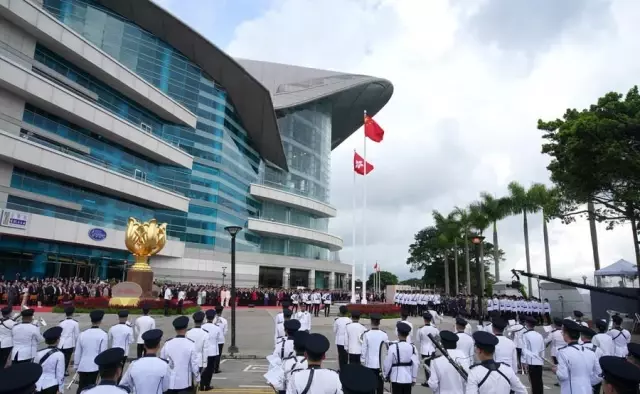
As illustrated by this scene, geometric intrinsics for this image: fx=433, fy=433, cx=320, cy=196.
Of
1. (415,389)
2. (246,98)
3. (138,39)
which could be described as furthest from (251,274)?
(415,389)

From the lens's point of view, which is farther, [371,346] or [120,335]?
[120,335]

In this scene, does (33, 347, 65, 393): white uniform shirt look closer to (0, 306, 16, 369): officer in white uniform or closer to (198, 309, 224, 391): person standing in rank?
(198, 309, 224, 391): person standing in rank

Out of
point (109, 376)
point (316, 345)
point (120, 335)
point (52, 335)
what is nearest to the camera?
point (109, 376)

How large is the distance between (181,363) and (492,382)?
453cm

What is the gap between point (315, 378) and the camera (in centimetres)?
420

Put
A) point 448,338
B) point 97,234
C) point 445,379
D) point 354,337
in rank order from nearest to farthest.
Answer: point 445,379 → point 448,338 → point 354,337 → point 97,234

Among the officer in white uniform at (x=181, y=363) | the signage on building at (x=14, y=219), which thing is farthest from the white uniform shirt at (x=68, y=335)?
the signage on building at (x=14, y=219)

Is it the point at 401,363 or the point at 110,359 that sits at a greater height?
the point at 110,359

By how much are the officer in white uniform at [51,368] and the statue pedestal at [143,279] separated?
21.4 m

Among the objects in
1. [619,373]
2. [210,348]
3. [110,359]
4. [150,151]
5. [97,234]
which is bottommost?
[210,348]

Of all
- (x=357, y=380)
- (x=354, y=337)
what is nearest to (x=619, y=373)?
(x=357, y=380)

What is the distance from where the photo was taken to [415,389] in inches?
397

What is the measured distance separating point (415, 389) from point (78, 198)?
35.0 m

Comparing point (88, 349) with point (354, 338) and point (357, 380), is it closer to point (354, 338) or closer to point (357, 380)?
point (354, 338)
